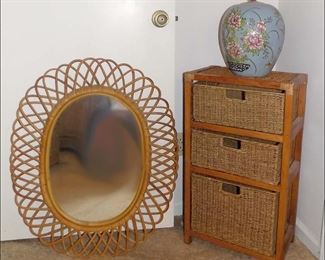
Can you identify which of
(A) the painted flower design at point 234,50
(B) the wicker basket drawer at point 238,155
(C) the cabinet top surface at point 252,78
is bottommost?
(B) the wicker basket drawer at point 238,155

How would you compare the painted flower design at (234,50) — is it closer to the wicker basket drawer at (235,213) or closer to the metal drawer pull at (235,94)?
the metal drawer pull at (235,94)

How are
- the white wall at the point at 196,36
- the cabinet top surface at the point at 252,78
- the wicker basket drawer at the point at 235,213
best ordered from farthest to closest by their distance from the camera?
the white wall at the point at 196,36, the wicker basket drawer at the point at 235,213, the cabinet top surface at the point at 252,78

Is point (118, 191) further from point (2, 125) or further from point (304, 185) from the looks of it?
point (304, 185)

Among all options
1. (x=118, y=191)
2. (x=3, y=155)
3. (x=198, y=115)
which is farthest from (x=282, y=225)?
(x=3, y=155)

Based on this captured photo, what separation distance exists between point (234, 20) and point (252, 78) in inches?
7.9

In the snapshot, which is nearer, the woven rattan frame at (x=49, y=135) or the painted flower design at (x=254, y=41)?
the painted flower design at (x=254, y=41)

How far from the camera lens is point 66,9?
1463 mm

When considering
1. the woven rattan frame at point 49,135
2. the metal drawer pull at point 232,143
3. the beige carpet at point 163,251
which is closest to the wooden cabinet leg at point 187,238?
the beige carpet at point 163,251

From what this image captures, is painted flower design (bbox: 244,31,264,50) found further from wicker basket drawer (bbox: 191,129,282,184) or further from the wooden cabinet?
wicker basket drawer (bbox: 191,129,282,184)

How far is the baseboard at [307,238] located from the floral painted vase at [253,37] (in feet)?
2.11

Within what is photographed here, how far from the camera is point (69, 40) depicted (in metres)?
1.49

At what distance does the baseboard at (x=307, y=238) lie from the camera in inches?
61.2

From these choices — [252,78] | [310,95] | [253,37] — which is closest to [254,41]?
[253,37]

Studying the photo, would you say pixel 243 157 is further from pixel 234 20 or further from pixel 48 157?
pixel 48 157
